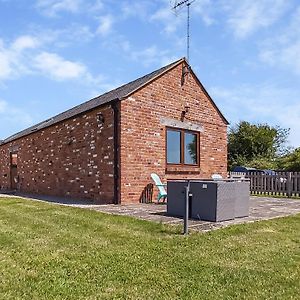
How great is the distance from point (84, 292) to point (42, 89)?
11.3 metres

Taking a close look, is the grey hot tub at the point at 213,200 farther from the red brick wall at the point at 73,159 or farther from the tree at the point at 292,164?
the tree at the point at 292,164

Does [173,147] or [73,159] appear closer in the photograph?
[173,147]

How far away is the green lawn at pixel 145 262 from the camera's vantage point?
355 centimetres

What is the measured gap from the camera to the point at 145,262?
452 centimetres

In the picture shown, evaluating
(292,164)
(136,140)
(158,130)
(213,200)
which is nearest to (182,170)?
(158,130)

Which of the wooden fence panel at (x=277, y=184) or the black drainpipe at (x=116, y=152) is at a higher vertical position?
the black drainpipe at (x=116, y=152)

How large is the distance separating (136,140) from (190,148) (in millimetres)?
3064

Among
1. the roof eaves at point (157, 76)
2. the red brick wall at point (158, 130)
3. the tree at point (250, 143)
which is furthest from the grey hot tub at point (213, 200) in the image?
the tree at point (250, 143)

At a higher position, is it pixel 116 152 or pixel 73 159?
pixel 116 152

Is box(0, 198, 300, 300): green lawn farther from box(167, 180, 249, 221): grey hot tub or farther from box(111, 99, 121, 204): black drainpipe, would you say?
box(111, 99, 121, 204): black drainpipe

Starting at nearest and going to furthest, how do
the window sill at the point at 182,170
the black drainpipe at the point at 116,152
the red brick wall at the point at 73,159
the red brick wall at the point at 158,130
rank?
the black drainpipe at the point at 116,152, the red brick wall at the point at 158,130, the red brick wall at the point at 73,159, the window sill at the point at 182,170

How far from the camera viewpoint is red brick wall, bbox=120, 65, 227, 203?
38.5ft

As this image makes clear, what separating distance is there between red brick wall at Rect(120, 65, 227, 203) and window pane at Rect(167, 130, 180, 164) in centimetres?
35

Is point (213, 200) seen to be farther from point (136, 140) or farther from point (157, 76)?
point (157, 76)
